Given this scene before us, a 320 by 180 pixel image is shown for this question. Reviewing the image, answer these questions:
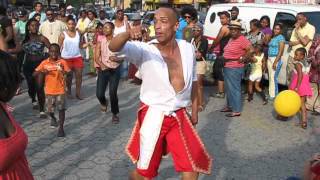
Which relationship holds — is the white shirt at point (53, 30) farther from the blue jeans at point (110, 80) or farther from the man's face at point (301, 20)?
the man's face at point (301, 20)

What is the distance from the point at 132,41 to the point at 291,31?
255 inches

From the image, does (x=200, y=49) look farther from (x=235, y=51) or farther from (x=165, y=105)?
(x=165, y=105)

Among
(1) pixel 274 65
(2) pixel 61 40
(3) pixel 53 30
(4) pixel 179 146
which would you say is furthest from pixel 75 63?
(4) pixel 179 146

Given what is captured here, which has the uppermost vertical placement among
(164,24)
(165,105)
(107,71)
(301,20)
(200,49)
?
(164,24)

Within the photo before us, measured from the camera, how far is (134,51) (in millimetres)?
3910

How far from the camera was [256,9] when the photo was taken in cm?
1084

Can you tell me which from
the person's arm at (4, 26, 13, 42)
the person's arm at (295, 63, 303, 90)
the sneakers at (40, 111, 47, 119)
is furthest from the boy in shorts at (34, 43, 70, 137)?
the person's arm at (295, 63, 303, 90)

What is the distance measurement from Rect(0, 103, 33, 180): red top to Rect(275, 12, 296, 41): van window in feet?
26.4

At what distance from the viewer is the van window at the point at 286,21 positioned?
9.78m

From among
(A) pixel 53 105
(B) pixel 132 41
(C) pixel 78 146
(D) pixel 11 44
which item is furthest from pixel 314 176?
(D) pixel 11 44

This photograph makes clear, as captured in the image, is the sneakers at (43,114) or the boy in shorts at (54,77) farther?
the sneakers at (43,114)

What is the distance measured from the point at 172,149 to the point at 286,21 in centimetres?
681

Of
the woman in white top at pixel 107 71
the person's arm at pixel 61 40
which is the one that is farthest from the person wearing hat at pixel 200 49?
the person's arm at pixel 61 40

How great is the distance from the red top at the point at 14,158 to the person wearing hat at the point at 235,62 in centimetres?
609
